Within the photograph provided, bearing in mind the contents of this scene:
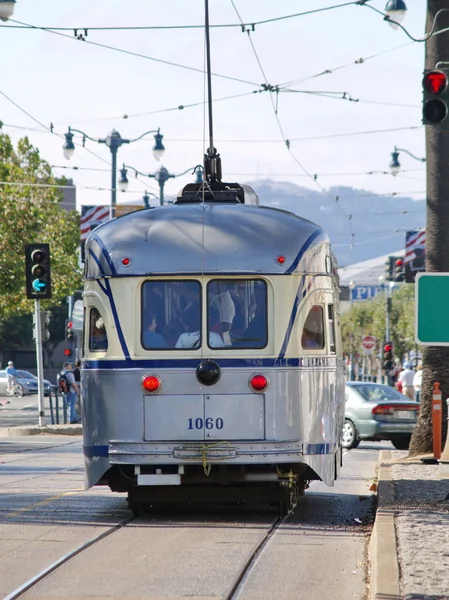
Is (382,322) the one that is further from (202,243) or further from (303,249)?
(202,243)

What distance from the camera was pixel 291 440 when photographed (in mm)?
12320

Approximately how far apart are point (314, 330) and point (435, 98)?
2990 millimetres

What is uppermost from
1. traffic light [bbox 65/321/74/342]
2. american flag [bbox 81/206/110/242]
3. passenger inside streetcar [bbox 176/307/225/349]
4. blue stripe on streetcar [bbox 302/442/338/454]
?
american flag [bbox 81/206/110/242]

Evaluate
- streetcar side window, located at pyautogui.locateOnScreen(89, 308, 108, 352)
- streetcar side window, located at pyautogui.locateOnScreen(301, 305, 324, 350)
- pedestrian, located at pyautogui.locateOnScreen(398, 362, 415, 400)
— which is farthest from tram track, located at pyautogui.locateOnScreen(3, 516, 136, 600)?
pedestrian, located at pyautogui.locateOnScreen(398, 362, 415, 400)

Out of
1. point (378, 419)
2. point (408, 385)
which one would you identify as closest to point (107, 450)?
point (378, 419)

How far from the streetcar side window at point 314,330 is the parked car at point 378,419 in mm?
12702

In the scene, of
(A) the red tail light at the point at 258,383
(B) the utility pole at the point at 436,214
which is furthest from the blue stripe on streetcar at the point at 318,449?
(B) the utility pole at the point at 436,214

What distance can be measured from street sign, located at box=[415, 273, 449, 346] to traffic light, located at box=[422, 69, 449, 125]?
8.32 ft

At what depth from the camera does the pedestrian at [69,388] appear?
3450 cm

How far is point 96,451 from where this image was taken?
1252 cm

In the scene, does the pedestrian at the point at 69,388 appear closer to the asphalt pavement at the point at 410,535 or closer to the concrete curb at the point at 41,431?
the concrete curb at the point at 41,431

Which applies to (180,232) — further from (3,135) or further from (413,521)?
(3,135)

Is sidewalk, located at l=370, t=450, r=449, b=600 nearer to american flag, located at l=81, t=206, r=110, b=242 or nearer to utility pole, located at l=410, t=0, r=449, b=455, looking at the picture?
utility pole, located at l=410, t=0, r=449, b=455

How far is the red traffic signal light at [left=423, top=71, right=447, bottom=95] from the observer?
563 inches
